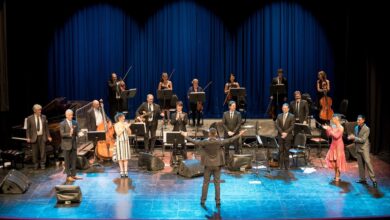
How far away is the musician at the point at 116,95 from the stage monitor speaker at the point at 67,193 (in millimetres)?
5996

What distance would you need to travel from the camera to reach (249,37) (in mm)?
20969

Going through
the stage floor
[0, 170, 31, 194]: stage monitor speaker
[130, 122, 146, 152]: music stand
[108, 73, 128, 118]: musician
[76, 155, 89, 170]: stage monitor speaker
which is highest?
[108, 73, 128, 118]: musician

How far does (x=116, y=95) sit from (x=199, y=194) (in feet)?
20.6

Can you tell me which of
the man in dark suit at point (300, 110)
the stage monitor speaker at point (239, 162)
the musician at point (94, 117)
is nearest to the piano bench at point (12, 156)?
the musician at point (94, 117)

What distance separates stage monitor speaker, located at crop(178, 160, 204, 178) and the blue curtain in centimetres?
670

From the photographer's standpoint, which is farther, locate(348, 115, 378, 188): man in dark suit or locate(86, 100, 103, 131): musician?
locate(86, 100, 103, 131): musician

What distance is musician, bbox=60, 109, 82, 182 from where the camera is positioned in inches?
526

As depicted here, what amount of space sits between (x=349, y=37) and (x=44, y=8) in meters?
10.6

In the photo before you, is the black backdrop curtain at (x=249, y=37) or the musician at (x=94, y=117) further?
the black backdrop curtain at (x=249, y=37)

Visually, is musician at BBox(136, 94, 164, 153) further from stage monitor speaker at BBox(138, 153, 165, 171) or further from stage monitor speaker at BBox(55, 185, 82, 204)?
stage monitor speaker at BBox(55, 185, 82, 204)

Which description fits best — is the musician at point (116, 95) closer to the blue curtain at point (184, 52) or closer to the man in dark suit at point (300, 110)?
the blue curtain at point (184, 52)

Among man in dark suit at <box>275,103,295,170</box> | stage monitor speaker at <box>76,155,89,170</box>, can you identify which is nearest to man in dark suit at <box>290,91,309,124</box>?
man in dark suit at <box>275,103,295,170</box>

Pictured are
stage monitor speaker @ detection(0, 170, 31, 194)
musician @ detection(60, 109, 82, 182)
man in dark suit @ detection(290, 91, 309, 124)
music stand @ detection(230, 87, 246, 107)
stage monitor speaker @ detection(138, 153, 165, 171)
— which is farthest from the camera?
music stand @ detection(230, 87, 246, 107)

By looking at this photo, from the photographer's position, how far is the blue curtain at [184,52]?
2086 centimetres
